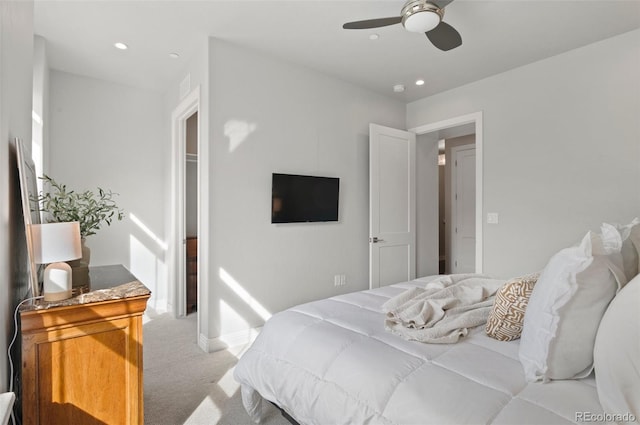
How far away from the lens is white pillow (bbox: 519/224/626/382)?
3.70 feet

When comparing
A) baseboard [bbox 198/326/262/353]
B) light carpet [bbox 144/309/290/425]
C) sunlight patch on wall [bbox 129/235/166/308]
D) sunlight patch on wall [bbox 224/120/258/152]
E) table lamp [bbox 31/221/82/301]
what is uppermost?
sunlight patch on wall [bbox 224/120/258/152]

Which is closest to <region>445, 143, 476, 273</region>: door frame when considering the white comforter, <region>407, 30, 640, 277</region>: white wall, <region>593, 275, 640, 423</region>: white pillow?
<region>407, 30, 640, 277</region>: white wall

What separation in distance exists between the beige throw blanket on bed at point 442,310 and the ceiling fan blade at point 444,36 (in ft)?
5.67

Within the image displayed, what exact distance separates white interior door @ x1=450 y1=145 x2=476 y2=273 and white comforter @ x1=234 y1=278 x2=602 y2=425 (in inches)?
176

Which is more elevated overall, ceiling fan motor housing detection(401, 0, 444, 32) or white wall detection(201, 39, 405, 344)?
ceiling fan motor housing detection(401, 0, 444, 32)

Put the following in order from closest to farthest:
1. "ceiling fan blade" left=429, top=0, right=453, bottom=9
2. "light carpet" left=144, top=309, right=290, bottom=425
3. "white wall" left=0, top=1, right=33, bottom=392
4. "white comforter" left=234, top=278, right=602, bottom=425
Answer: "white comforter" left=234, top=278, right=602, bottom=425, "white wall" left=0, top=1, right=33, bottom=392, "light carpet" left=144, top=309, right=290, bottom=425, "ceiling fan blade" left=429, top=0, right=453, bottom=9

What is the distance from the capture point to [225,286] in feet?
10.2

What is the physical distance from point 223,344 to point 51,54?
3.27 meters

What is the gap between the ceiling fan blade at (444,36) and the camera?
240 centimetres

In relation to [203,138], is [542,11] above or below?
above

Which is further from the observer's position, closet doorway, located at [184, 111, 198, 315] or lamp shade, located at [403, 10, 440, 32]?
closet doorway, located at [184, 111, 198, 315]

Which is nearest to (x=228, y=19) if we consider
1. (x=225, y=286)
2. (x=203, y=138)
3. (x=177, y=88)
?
(x=203, y=138)

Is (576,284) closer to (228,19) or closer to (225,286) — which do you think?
(225,286)

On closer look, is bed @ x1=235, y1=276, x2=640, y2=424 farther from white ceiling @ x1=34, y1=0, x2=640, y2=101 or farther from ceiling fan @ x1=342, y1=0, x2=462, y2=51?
white ceiling @ x1=34, y1=0, x2=640, y2=101
